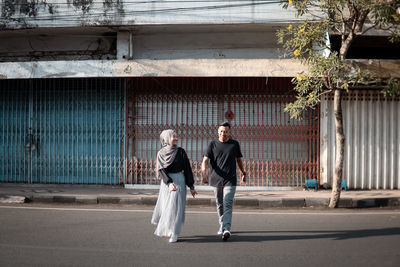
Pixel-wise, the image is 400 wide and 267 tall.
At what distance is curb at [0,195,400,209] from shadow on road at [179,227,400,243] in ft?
9.38

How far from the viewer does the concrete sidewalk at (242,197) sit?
9672 mm

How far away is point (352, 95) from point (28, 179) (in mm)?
9284

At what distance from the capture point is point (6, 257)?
508 centimetres

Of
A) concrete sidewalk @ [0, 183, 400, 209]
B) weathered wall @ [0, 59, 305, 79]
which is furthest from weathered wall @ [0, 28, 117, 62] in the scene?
concrete sidewalk @ [0, 183, 400, 209]

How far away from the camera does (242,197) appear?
10055mm

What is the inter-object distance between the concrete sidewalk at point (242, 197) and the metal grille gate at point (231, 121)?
88 centimetres

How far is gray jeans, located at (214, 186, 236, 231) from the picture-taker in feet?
20.2

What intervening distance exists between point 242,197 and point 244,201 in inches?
12.1

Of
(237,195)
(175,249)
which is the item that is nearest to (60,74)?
(237,195)

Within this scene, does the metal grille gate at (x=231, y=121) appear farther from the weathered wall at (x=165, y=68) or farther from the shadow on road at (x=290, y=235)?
the shadow on road at (x=290, y=235)

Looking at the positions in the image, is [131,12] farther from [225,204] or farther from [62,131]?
[225,204]

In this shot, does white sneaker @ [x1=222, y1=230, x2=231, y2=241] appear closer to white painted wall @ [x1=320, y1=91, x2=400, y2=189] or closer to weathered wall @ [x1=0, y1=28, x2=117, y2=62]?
white painted wall @ [x1=320, y1=91, x2=400, y2=189]

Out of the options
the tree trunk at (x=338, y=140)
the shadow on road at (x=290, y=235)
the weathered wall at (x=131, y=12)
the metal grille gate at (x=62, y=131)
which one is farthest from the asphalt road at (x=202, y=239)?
the weathered wall at (x=131, y=12)

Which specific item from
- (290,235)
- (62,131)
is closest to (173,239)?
(290,235)
